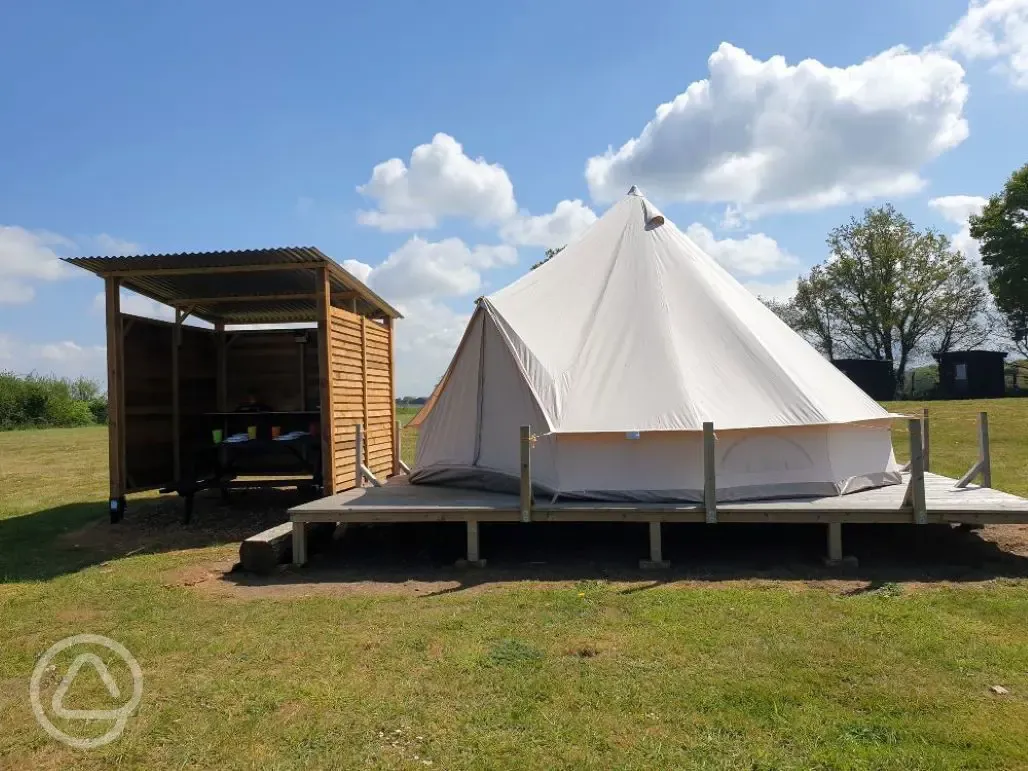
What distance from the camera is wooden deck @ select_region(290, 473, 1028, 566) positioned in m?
5.92

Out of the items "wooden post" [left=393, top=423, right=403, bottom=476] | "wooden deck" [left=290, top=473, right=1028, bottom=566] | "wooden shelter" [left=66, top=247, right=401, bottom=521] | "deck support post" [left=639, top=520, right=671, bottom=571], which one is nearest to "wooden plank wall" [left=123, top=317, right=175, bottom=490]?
"wooden shelter" [left=66, top=247, right=401, bottom=521]

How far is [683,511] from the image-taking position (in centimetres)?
613

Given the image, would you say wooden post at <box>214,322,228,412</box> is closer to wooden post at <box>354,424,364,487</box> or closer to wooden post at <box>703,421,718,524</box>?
wooden post at <box>354,424,364,487</box>

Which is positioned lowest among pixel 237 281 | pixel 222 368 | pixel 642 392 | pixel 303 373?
pixel 642 392

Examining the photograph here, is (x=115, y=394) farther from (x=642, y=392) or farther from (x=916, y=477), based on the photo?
(x=916, y=477)

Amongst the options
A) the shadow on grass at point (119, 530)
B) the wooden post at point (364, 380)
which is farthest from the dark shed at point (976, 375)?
the shadow on grass at point (119, 530)

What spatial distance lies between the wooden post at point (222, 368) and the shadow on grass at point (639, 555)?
422 centimetres

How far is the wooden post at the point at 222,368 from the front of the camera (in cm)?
1099

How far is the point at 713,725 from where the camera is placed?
10.4ft

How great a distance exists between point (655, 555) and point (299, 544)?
3.19 meters

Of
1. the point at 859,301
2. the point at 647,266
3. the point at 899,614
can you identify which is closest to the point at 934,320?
the point at 859,301

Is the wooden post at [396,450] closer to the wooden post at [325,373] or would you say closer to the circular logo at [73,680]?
the wooden post at [325,373]

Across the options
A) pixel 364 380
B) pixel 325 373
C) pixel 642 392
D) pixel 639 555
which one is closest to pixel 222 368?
pixel 364 380

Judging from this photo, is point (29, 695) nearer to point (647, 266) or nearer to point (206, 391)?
point (647, 266)
